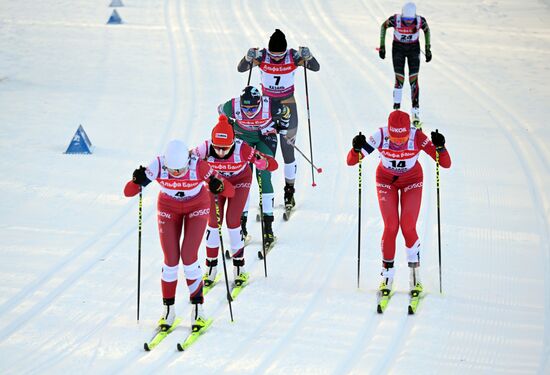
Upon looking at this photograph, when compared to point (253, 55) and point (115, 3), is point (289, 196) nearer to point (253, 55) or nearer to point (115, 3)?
point (253, 55)

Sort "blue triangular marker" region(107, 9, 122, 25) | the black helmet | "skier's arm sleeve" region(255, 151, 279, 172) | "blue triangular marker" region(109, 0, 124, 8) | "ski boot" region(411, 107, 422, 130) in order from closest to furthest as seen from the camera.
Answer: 1. "skier's arm sleeve" region(255, 151, 279, 172)
2. the black helmet
3. "ski boot" region(411, 107, 422, 130)
4. "blue triangular marker" region(107, 9, 122, 25)
5. "blue triangular marker" region(109, 0, 124, 8)

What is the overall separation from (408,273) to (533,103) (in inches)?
285

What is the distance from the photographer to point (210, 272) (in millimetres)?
9289

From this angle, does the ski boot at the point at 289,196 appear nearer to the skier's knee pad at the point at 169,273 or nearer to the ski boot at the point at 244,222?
the ski boot at the point at 244,222

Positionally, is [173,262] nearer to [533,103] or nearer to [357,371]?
[357,371]

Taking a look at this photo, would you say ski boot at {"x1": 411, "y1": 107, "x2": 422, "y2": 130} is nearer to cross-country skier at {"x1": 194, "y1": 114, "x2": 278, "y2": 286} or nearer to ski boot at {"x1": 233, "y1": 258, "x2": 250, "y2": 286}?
cross-country skier at {"x1": 194, "y1": 114, "x2": 278, "y2": 286}

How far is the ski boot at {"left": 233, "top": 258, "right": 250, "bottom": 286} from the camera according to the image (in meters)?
9.27

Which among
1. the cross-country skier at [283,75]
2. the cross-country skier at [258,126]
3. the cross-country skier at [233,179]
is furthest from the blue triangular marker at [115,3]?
the cross-country skier at [233,179]

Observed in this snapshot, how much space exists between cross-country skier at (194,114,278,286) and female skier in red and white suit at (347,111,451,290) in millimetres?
1021

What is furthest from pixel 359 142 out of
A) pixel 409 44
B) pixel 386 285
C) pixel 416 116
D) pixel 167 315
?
pixel 409 44

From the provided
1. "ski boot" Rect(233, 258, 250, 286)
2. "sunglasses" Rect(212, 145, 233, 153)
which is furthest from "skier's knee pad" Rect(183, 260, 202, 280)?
"sunglasses" Rect(212, 145, 233, 153)

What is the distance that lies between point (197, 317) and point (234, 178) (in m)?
1.58

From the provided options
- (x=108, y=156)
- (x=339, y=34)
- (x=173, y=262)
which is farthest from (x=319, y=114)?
(x=173, y=262)

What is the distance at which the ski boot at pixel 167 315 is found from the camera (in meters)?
8.25
